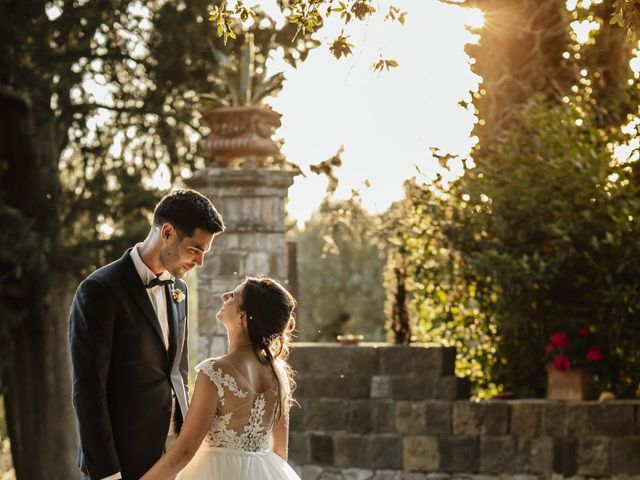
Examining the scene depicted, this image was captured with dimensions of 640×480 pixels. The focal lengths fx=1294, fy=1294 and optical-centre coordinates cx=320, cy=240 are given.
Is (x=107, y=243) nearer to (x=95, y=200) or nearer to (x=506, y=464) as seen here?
(x=95, y=200)

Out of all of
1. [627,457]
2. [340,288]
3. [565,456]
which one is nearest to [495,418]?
[565,456]

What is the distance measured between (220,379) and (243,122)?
17.8 ft

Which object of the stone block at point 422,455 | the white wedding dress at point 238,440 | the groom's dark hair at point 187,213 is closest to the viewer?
the groom's dark hair at point 187,213

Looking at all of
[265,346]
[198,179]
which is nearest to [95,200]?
[198,179]

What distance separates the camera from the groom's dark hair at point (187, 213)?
13.5 feet

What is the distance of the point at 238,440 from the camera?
4422 millimetres

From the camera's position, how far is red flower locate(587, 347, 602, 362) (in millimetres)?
8836

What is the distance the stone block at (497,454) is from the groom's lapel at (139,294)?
16.6ft

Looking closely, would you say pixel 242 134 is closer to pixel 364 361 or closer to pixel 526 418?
pixel 364 361

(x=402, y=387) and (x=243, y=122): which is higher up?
(x=243, y=122)

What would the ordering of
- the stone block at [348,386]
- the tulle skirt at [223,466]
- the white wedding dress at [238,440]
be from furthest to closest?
the stone block at [348,386]
the tulle skirt at [223,466]
the white wedding dress at [238,440]

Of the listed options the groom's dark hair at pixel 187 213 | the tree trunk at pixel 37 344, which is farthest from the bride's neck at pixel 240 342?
the tree trunk at pixel 37 344

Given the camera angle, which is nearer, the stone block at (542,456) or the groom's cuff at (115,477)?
the groom's cuff at (115,477)

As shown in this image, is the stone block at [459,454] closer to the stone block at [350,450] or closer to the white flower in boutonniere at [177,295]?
the stone block at [350,450]
